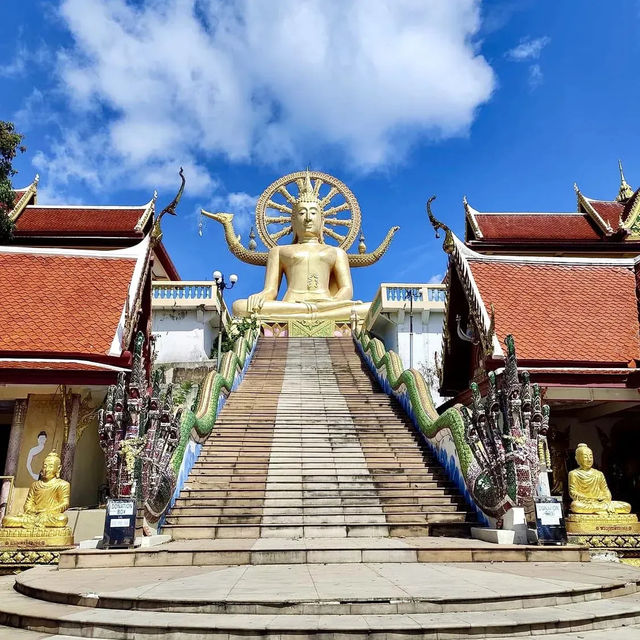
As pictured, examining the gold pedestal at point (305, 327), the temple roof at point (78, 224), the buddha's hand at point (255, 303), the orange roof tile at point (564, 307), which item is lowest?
the orange roof tile at point (564, 307)

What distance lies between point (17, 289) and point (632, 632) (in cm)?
1111

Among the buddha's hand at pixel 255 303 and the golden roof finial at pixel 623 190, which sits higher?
the golden roof finial at pixel 623 190

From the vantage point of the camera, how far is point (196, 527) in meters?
7.56

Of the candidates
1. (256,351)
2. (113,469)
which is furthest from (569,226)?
(113,469)

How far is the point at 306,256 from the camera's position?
23984 millimetres

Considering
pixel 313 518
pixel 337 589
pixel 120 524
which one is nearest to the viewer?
pixel 337 589

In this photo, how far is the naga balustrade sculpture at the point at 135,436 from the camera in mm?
6828

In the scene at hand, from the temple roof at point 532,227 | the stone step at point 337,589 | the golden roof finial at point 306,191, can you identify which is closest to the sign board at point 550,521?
the stone step at point 337,589

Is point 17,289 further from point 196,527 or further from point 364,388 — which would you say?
point 364,388

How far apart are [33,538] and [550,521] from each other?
6235mm

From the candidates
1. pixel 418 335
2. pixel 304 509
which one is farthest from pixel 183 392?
pixel 304 509

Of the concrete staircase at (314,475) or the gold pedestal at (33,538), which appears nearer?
the gold pedestal at (33,538)

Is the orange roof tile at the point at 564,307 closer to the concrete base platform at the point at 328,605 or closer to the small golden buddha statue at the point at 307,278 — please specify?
the concrete base platform at the point at 328,605

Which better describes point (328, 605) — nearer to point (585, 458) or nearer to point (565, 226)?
point (585, 458)
